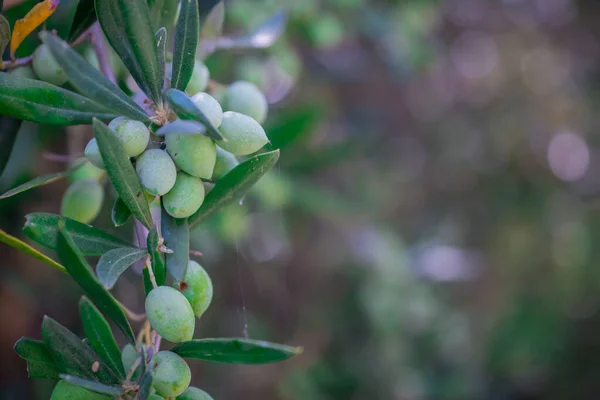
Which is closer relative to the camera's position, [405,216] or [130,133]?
[130,133]

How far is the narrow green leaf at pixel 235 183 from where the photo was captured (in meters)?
0.49

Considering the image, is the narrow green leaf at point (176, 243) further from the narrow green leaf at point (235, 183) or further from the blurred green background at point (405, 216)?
the blurred green background at point (405, 216)

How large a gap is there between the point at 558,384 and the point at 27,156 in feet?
7.78

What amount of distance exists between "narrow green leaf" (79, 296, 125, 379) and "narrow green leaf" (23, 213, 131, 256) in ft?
0.19

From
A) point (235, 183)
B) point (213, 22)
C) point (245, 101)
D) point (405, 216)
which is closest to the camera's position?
point (235, 183)

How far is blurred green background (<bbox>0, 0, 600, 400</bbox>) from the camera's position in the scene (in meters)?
1.30

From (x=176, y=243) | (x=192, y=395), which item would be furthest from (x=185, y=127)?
(x=192, y=395)

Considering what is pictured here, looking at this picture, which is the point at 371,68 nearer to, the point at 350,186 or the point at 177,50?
the point at 350,186

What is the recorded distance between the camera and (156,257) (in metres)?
0.45

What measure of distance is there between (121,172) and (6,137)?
0.66 ft

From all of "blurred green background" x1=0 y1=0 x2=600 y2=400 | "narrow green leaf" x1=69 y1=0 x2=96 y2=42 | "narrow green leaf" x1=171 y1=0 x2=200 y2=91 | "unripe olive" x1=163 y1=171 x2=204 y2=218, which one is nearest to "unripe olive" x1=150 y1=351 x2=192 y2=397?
"unripe olive" x1=163 y1=171 x2=204 y2=218

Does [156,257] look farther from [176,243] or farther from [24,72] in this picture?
[24,72]

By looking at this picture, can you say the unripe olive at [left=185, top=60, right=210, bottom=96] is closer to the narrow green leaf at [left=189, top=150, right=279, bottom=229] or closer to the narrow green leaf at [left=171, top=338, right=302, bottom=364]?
the narrow green leaf at [left=189, top=150, right=279, bottom=229]

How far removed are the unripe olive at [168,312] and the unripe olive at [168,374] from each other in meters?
0.02
